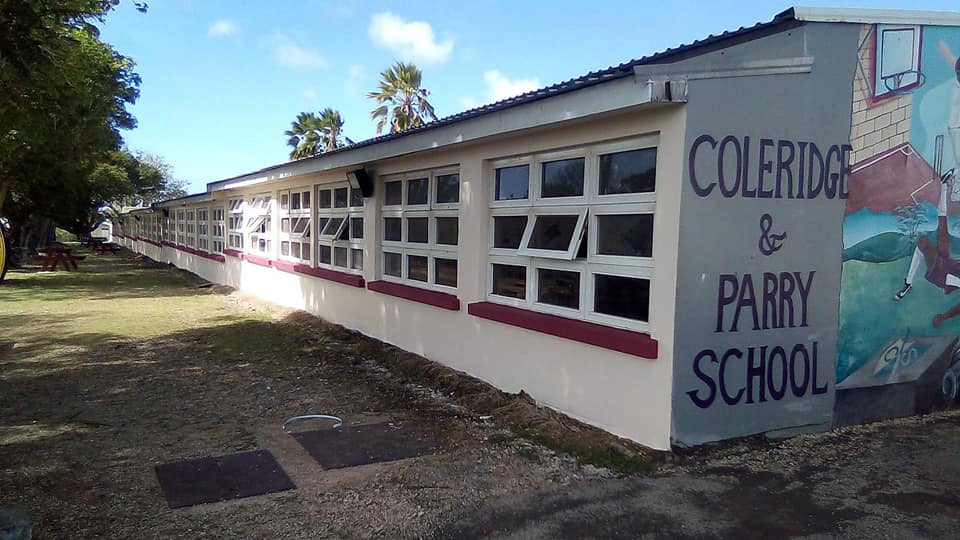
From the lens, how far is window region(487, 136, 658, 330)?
4.93 metres

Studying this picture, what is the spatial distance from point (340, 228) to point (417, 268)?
8.30ft

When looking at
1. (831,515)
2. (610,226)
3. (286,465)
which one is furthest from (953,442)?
(286,465)

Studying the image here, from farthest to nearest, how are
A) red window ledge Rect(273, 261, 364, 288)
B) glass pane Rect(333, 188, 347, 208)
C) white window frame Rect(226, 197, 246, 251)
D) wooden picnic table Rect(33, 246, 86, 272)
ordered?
wooden picnic table Rect(33, 246, 86, 272)
white window frame Rect(226, 197, 246, 251)
glass pane Rect(333, 188, 347, 208)
red window ledge Rect(273, 261, 364, 288)

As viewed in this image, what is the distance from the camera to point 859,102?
5152 millimetres

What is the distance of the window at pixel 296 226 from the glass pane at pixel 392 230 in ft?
9.90

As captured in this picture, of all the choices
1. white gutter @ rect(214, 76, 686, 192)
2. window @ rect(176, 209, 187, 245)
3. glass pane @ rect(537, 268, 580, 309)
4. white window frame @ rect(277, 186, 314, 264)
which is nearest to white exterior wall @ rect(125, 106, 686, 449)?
white gutter @ rect(214, 76, 686, 192)

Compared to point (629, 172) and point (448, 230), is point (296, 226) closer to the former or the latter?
point (448, 230)

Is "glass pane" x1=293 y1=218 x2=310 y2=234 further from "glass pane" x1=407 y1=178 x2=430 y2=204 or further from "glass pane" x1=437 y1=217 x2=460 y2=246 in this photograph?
"glass pane" x1=437 y1=217 x2=460 y2=246

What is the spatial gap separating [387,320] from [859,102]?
238 inches

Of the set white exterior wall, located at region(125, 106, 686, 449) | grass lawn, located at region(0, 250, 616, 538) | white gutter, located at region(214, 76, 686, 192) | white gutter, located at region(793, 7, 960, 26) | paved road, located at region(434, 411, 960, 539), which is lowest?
grass lawn, located at region(0, 250, 616, 538)

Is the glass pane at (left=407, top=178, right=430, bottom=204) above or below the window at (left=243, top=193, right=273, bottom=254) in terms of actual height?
above

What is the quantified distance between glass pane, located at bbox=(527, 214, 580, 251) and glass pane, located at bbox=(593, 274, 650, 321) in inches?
19.2

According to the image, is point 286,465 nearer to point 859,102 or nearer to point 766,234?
point 766,234

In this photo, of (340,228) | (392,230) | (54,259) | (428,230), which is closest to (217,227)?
(54,259)
